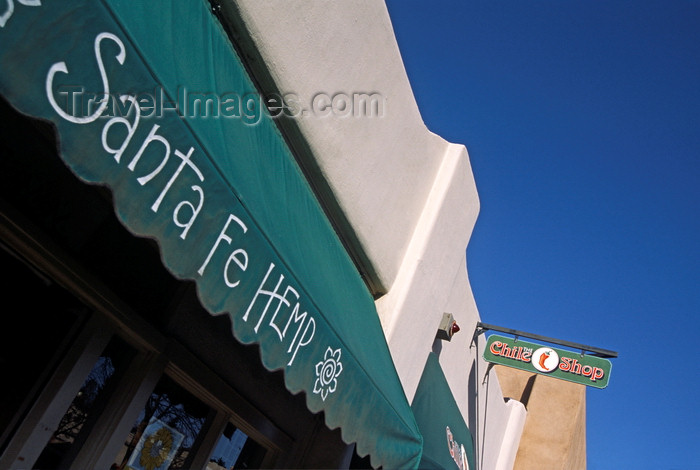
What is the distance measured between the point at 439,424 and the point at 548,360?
3.88 m

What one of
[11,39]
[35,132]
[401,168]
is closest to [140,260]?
[35,132]

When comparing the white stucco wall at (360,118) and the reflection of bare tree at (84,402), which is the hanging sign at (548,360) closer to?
the white stucco wall at (360,118)

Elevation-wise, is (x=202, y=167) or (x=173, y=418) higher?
(x=202, y=167)

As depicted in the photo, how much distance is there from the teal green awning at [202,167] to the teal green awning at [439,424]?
67.3 inches

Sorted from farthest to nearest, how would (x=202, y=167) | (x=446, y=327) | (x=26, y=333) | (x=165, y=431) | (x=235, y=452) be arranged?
1. (x=446, y=327)
2. (x=235, y=452)
3. (x=165, y=431)
4. (x=26, y=333)
5. (x=202, y=167)

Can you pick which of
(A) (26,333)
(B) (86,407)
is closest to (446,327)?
(B) (86,407)

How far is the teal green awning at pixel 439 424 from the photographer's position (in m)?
5.94

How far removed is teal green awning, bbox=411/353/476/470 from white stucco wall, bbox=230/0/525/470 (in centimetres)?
25

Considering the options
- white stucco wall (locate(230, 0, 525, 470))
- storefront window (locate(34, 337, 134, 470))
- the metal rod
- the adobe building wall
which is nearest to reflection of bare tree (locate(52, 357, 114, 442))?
storefront window (locate(34, 337, 134, 470))

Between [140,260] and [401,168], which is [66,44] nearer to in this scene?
[140,260]

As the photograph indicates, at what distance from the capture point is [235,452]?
4430 mm

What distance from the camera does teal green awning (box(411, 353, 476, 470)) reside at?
5936 millimetres

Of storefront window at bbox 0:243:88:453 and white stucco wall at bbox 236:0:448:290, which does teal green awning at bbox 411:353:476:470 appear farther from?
storefront window at bbox 0:243:88:453

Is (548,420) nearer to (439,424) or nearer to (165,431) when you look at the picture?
(439,424)
